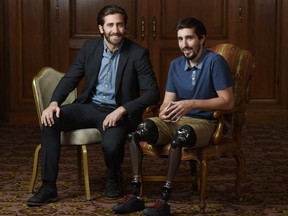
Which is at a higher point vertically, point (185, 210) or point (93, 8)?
point (93, 8)

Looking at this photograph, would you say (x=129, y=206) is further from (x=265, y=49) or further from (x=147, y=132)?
(x=265, y=49)

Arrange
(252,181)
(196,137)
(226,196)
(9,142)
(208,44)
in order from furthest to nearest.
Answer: (208,44)
(9,142)
(252,181)
(226,196)
(196,137)

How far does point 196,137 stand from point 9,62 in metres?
4.34

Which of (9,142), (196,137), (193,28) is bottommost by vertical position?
(9,142)

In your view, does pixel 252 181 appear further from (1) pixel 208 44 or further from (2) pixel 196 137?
(1) pixel 208 44

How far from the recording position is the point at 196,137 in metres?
4.24

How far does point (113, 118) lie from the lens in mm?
4578

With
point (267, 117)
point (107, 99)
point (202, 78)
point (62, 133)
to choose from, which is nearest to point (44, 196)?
point (62, 133)

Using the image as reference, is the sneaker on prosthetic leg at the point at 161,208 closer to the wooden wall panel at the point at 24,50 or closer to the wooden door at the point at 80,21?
the wooden door at the point at 80,21

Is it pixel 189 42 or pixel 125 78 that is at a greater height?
pixel 189 42

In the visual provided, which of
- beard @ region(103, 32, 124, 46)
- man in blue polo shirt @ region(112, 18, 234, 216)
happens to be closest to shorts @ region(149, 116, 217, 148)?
man in blue polo shirt @ region(112, 18, 234, 216)

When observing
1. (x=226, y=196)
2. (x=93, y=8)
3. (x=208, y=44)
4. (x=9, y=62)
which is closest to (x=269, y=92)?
(x=208, y=44)

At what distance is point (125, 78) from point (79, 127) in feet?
1.40

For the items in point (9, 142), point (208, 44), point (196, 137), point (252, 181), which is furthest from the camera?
point (208, 44)
